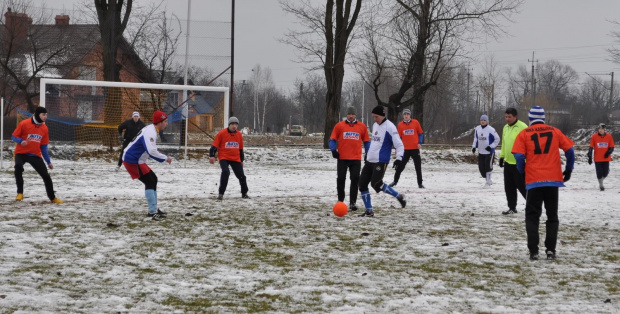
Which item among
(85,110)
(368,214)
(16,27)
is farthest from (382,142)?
Result: (16,27)

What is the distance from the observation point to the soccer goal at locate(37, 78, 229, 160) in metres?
24.6

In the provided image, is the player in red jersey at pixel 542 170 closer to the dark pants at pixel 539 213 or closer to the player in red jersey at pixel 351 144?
the dark pants at pixel 539 213

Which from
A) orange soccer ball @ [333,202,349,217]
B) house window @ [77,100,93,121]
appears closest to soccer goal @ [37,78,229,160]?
house window @ [77,100,93,121]

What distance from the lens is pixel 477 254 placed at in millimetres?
8328

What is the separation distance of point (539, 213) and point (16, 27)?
→ 3039 cm

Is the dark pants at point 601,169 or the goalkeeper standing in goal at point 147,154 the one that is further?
the dark pants at point 601,169

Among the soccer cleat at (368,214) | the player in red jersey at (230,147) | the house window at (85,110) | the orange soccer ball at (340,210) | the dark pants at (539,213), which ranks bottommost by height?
the soccer cleat at (368,214)

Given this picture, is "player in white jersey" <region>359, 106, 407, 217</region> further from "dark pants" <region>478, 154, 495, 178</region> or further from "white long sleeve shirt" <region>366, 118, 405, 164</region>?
"dark pants" <region>478, 154, 495, 178</region>

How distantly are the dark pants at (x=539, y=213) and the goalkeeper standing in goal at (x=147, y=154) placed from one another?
5.48 metres

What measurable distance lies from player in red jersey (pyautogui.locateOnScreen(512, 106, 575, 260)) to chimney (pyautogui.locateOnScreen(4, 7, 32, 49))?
29285mm

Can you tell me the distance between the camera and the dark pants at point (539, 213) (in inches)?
313

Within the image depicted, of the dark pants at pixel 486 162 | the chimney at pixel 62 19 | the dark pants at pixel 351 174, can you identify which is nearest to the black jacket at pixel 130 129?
the dark pants at pixel 351 174

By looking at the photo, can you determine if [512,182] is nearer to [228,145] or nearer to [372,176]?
[372,176]

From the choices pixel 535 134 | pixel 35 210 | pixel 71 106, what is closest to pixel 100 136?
pixel 71 106
